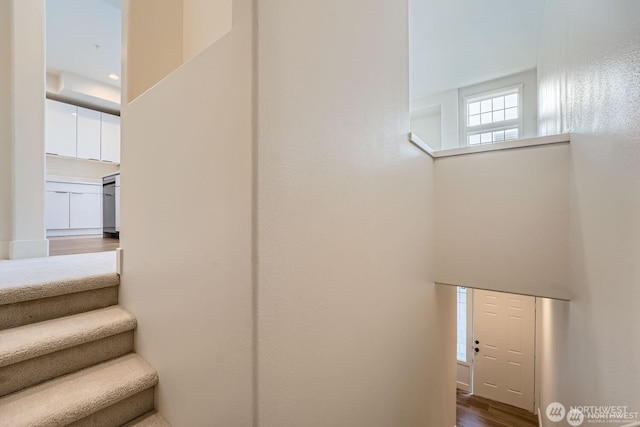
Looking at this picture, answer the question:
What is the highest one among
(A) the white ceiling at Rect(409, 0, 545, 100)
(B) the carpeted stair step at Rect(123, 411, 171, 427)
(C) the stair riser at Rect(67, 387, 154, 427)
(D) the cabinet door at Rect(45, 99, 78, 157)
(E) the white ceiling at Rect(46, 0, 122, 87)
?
(A) the white ceiling at Rect(409, 0, 545, 100)

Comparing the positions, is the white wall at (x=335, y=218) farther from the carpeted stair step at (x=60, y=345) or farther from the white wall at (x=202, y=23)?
the carpeted stair step at (x=60, y=345)

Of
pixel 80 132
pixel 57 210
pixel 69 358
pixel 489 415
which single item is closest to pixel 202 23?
pixel 69 358

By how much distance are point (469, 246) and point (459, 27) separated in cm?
317

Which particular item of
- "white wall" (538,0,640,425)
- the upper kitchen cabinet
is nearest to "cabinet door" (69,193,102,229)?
the upper kitchen cabinet

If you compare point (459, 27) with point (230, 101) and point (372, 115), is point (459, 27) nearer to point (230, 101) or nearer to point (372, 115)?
point (372, 115)

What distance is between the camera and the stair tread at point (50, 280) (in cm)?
125

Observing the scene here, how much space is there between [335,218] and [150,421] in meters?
1.19

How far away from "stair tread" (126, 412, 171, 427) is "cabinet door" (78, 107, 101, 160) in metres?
5.73

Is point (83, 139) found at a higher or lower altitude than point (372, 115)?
higher

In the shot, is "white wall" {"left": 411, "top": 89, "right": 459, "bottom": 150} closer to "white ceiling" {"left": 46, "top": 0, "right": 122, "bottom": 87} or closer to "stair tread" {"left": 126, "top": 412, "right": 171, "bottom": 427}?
"white ceiling" {"left": 46, "top": 0, "right": 122, "bottom": 87}

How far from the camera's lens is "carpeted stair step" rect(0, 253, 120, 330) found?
1240 millimetres

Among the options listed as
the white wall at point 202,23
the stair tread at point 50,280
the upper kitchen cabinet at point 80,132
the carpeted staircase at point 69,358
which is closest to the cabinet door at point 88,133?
the upper kitchen cabinet at point 80,132

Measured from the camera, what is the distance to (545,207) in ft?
6.72

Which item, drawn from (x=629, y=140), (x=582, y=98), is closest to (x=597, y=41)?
(x=582, y=98)
